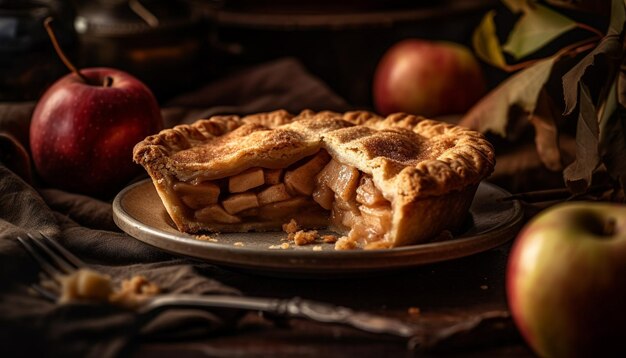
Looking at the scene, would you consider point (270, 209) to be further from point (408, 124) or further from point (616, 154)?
point (616, 154)

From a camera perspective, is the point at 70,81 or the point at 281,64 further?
the point at 281,64

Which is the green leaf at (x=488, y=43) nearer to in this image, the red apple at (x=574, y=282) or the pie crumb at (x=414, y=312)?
the pie crumb at (x=414, y=312)

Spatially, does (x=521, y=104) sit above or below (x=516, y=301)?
below

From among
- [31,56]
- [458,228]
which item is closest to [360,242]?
[458,228]

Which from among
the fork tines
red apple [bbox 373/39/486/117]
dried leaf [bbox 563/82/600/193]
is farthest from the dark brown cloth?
dried leaf [bbox 563/82/600/193]

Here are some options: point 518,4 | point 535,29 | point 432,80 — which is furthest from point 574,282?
point 432,80

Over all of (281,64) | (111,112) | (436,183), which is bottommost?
(281,64)
